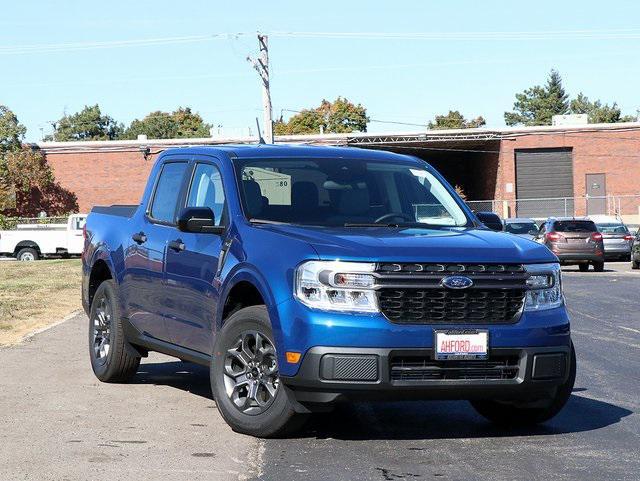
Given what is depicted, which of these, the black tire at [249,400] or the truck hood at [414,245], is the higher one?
the truck hood at [414,245]

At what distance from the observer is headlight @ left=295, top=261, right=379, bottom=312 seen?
7.32 metres

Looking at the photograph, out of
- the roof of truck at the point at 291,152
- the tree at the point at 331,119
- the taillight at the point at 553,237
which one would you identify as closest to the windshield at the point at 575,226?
the taillight at the point at 553,237

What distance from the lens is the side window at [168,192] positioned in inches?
386

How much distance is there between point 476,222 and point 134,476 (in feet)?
11.6

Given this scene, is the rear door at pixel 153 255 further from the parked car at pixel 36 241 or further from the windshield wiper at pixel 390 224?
the parked car at pixel 36 241

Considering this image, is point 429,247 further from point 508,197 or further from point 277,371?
point 508,197

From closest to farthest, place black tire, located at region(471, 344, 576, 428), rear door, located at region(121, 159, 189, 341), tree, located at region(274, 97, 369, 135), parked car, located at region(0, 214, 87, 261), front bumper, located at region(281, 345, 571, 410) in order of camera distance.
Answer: front bumper, located at region(281, 345, 571, 410), black tire, located at region(471, 344, 576, 428), rear door, located at region(121, 159, 189, 341), parked car, located at region(0, 214, 87, 261), tree, located at region(274, 97, 369, 135)

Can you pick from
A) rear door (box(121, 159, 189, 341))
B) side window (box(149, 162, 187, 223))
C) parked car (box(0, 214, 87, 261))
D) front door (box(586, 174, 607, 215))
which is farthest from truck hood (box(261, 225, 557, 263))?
front door (box(586, 174, 607, 215))

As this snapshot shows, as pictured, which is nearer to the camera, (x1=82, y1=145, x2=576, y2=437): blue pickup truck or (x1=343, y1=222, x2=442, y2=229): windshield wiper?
(x1=82, y1=145, x2=576, y2=437): blue pickup truck

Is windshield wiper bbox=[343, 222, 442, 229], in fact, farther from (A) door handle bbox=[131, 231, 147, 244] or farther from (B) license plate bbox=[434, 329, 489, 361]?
(A) door handle bbox=[131, 231, 147, 244]

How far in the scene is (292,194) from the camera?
8.80 meters

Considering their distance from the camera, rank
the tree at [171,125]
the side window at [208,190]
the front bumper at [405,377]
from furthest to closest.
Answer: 1. the tree at [171,125]
2. the side window at [208,190]
3. the front bumper at [405,377]

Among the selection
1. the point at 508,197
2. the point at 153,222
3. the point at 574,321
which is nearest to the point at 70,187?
the point at 508,197

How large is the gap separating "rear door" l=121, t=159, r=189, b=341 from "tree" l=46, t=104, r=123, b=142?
5151 inches
